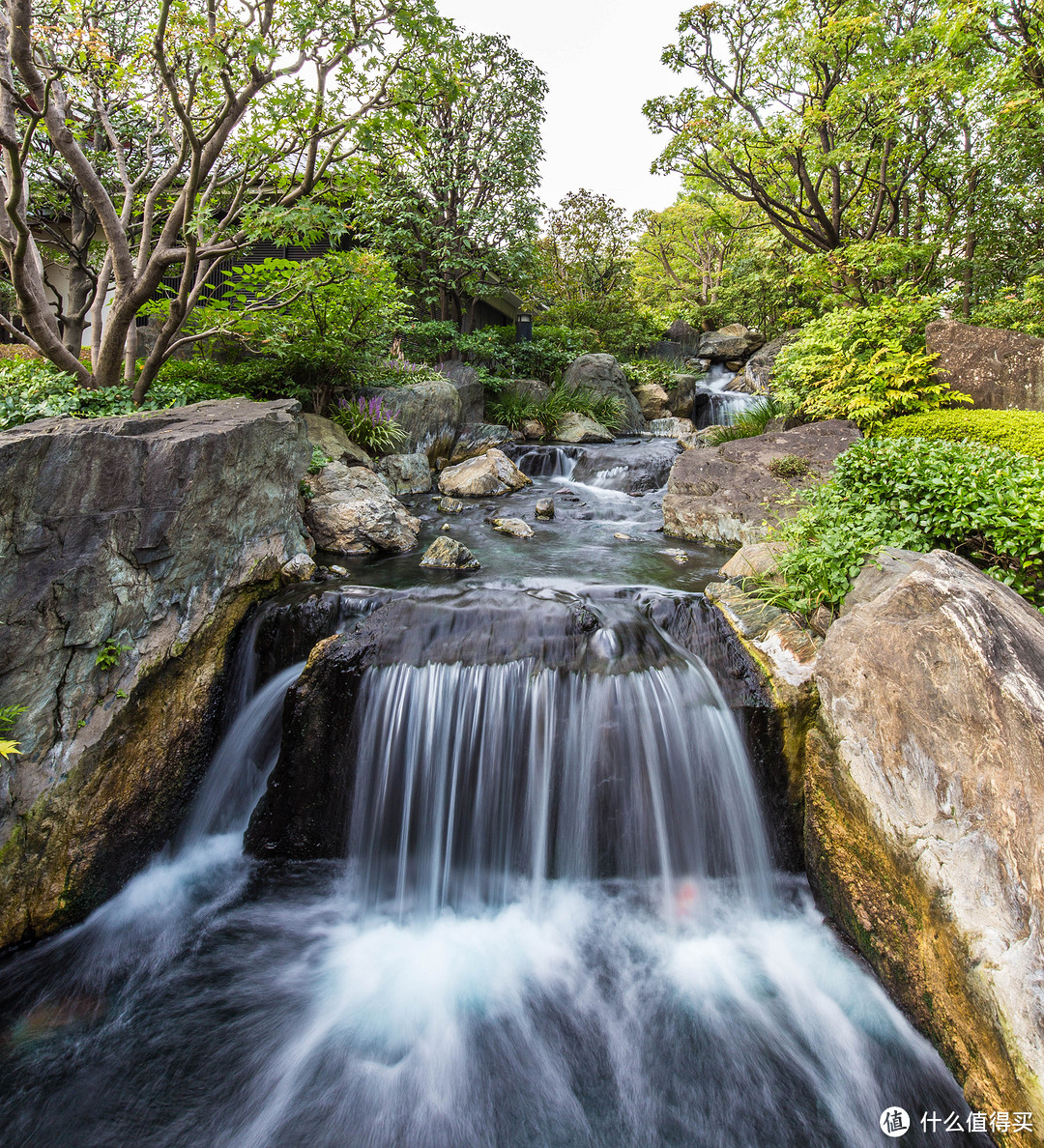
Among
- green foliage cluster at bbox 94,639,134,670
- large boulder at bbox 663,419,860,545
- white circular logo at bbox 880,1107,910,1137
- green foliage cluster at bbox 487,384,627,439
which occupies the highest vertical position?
green foliage cluster at bbox 487,384,627,439

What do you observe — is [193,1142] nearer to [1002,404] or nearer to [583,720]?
[583,720]

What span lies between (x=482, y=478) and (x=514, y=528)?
2473 millimetres

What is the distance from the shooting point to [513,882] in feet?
12.8

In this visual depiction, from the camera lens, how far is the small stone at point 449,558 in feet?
20.9

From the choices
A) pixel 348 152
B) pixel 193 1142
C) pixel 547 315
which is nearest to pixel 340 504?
pixel 348 152

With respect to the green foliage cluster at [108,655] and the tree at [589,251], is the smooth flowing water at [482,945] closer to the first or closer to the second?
the green foliage cluster at [108,655]

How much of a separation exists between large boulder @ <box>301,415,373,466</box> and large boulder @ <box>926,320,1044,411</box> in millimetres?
8445

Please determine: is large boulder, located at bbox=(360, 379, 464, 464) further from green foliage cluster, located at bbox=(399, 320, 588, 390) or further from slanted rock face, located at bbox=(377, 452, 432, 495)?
green foliage cluster, located at bbox=(399, 320, 588, 390)

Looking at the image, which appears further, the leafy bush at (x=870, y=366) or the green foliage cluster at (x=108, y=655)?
the leafy bush at (x=870, y=366)

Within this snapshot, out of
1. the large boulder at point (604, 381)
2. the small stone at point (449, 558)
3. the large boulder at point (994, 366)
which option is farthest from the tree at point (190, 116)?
the large boulder at point (604, 381)

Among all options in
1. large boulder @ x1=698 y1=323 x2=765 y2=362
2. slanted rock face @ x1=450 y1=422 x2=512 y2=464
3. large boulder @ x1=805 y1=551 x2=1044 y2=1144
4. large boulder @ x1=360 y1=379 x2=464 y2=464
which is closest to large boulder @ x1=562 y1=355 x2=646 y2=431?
slanted rock face @ x1=450 y1=422 x2=512 y2=464

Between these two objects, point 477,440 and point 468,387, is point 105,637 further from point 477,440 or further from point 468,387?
point 468,387

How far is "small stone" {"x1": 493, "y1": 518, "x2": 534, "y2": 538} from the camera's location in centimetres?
790

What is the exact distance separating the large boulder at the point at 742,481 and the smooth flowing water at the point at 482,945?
306 cm
